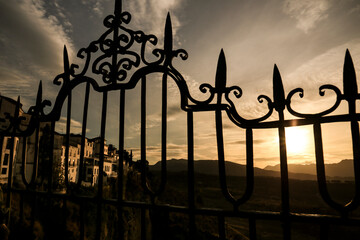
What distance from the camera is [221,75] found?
239 centimetres

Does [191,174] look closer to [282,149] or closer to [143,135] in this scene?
[143,135]

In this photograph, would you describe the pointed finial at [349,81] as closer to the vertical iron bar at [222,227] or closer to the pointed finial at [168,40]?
the vertical iron bar at [222,227]

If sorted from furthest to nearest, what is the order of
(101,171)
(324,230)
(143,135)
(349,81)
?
(101,171)
(143,135)
(349,81)
(324,230)

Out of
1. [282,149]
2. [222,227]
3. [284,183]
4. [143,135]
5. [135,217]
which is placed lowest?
[135,217]

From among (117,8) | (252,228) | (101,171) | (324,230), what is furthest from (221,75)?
(117,8)

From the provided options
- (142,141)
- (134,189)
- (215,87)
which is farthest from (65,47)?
(134,189)

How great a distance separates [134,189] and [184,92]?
22.1m

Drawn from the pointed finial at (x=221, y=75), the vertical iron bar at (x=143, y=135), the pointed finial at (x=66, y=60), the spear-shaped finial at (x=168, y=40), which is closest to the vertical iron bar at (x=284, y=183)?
the pointed finial at (x=221, y=75)

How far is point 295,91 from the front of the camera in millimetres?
2084

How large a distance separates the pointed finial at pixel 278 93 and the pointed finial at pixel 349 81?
1.58ft

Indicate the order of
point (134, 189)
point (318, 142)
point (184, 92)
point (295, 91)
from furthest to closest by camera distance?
point (134, 189) → point (184, 92) → point (295, 91) → point (318, 142)

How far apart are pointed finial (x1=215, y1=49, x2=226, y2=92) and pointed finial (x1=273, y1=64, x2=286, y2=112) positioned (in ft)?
1.63

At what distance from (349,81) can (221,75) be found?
1.11 meters

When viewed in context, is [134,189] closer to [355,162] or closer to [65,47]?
[65,47]
